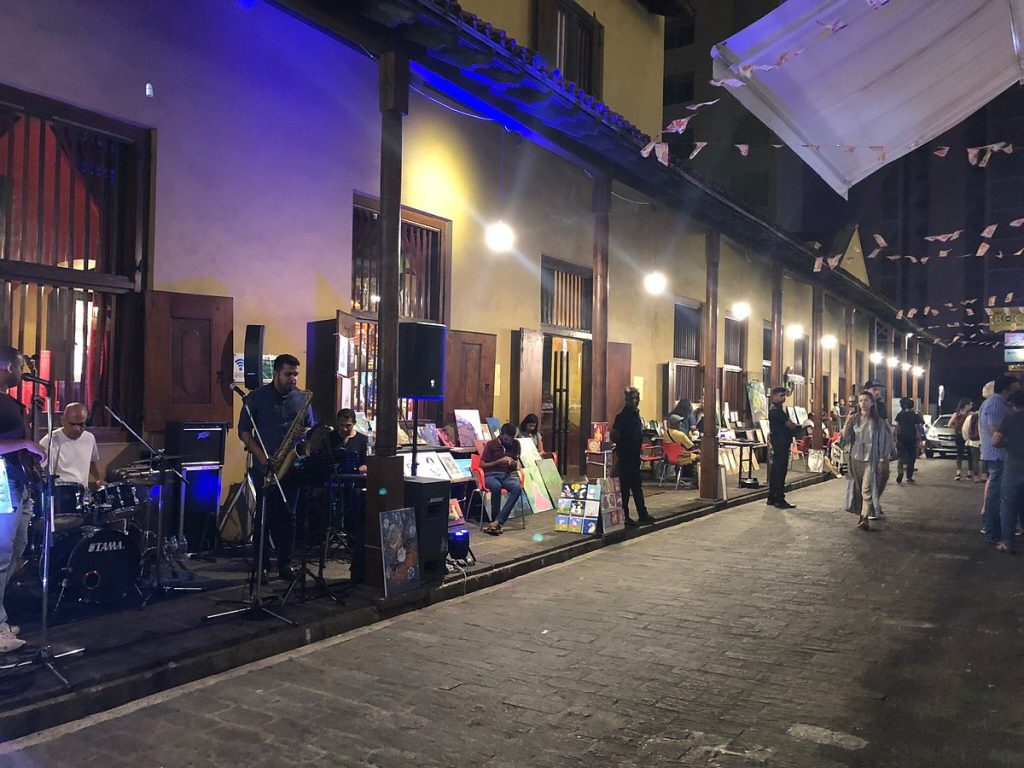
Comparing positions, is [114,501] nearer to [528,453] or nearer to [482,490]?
[482,490]

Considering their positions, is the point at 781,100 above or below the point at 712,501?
above

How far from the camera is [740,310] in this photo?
2136 cm

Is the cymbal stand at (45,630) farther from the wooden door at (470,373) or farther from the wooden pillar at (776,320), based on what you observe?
the wooden pillar at (776,320)

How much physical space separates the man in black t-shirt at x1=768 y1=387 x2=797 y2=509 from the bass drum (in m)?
9.77

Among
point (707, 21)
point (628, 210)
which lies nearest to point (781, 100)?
point (628, 210)

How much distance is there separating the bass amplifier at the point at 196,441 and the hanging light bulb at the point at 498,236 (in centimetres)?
521

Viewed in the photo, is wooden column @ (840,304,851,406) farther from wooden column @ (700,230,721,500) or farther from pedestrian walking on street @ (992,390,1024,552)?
pedestrian walking on street @ (992,390,1024,552)

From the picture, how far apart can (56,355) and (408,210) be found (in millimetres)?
4917

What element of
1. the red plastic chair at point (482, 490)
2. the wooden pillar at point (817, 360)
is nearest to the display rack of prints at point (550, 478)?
the red plastic chair at point (482, 490)

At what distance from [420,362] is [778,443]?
740cm

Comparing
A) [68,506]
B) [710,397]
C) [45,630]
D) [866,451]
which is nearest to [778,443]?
[710,397]

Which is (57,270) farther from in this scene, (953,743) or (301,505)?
(953,743)

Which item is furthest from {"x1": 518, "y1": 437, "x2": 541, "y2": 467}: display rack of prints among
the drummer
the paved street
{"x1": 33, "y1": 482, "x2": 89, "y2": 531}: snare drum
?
{"x1": 33, "y1": 482, "x2": 89, "y2": 531}: snare drum

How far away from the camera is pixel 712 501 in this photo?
1309cm
